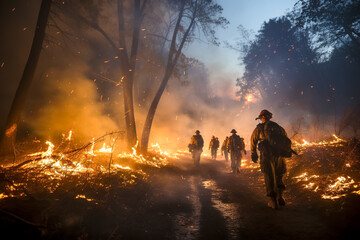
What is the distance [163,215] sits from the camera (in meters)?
4.29

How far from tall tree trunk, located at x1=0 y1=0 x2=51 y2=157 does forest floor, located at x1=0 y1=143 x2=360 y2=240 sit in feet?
13.6

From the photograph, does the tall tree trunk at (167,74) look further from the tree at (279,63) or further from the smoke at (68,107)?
the tree at (279,63)

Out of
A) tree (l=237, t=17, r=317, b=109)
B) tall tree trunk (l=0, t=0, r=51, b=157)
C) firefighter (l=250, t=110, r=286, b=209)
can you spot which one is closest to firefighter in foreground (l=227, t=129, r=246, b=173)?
firefighter (l=250, t=110, r=286, b=209)

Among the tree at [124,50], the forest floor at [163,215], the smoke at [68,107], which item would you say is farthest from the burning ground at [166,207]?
the smoke at [68,107]

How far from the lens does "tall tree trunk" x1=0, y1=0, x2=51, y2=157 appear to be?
24.6ft

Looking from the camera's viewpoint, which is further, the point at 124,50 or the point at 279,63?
the point at 279,63

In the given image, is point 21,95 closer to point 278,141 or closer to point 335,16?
point 278,141

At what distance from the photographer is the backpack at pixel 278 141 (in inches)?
196

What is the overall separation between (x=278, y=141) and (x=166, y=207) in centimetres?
301

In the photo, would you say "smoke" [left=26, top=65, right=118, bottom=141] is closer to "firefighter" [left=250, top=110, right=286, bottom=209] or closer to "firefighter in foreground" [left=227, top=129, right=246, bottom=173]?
"firefighter in foreground" [left=227, top=129, right=246, bottom=173]

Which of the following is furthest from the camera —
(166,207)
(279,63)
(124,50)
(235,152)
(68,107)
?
(279,63)

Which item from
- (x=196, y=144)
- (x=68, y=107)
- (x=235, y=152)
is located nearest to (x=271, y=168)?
(x=235, y=152)

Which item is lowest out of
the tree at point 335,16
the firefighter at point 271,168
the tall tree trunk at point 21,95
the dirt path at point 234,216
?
the dirt path at point 234,216

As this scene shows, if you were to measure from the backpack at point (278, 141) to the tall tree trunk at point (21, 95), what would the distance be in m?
8.12
